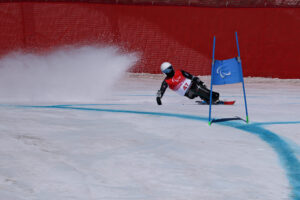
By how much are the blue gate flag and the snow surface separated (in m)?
0.79

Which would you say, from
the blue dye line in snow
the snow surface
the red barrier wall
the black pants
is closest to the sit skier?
the black pants

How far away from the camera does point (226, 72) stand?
8.88 m

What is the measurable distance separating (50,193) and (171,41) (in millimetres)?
17612

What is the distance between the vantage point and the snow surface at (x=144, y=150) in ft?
16.5

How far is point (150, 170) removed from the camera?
5746mm

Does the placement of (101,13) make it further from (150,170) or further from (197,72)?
(150,170)

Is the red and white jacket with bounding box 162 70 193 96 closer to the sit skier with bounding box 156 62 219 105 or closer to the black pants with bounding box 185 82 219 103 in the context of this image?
the sit skier with bounding box 156 62 219 105

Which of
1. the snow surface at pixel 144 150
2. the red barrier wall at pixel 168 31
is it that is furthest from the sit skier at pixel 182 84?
the red barrier wall at pixel 168 31

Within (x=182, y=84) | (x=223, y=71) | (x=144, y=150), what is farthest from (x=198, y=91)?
(x=144, y=150)

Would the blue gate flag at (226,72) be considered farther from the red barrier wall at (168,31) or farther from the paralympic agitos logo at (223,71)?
the red barrier wall at (168,31)

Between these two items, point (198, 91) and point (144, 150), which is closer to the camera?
point (144, 150)

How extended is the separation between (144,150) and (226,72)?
108 inches

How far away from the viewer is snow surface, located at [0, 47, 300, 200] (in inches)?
198

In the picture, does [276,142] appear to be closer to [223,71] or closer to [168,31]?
[223,71]
